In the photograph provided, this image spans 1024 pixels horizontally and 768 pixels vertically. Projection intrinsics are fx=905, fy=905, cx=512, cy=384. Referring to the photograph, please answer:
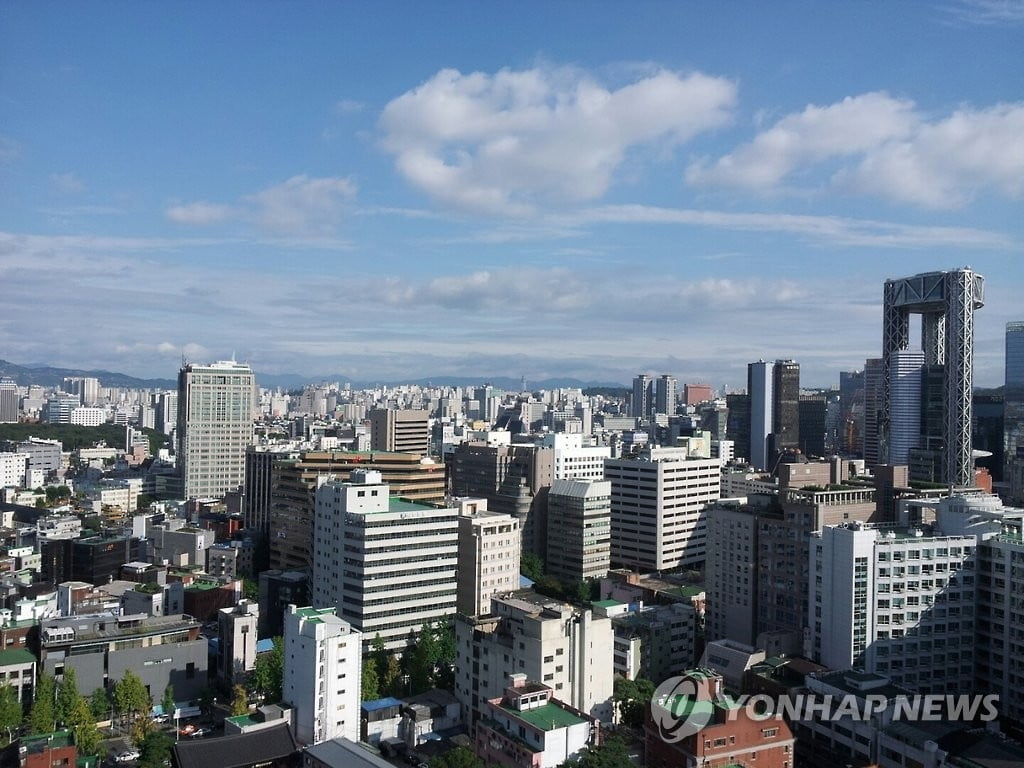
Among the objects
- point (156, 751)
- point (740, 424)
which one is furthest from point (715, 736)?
point (740, 424)

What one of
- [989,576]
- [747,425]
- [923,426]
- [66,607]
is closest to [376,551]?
[66,607]

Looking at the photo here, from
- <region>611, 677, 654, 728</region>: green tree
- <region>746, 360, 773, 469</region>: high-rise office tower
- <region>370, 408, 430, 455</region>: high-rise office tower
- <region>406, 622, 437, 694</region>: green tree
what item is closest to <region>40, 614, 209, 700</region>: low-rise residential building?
<region>406, 622, 437, 694</region>: green tree

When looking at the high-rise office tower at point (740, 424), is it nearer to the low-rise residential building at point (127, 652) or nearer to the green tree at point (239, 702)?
the low-rise residential building at point (127, 652)

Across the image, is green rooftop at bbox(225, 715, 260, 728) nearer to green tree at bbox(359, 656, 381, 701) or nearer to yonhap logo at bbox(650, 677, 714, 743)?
green tree at bbox(359, 656, 381, 701)

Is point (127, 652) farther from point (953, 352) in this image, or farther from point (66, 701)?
point (953, 352)

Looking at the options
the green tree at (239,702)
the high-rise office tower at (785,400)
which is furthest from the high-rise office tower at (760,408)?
the green tree at (239,702)

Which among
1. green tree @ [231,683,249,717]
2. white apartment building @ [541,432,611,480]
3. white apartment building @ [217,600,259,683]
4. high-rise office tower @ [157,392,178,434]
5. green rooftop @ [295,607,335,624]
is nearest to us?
green rooftop @ [295,607,335,624]

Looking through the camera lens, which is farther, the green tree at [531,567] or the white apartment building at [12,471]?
the white apartment building at [12,471]
